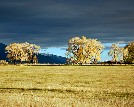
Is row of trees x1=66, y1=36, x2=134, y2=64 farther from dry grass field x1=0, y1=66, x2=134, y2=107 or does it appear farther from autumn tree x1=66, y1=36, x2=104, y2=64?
dry grass field x1=0, y1=66, x2=134, y2=107

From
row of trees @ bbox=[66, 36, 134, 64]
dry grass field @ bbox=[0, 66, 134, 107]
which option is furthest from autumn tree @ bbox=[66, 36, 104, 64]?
dry grass field @ bbox=[0, 66, 134, 107]

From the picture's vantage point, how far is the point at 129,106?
65.3 ft

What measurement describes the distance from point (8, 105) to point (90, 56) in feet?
541

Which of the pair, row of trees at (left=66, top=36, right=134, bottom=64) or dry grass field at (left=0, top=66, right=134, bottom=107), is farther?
row of trees at (left=66, top=36, right=134, bottom=64)

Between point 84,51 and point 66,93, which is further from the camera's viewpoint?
point 84,51

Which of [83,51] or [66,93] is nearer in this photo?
[66,93]

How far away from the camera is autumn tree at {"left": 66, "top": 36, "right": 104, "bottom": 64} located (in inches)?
7087

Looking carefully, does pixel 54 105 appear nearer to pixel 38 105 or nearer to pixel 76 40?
pixel 38 105

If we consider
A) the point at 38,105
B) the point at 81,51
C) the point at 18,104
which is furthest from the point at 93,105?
the point at 81,51

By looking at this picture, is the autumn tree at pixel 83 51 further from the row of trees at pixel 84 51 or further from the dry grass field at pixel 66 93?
the dry grass field at pixel 66 93

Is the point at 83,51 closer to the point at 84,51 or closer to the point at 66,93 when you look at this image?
the point at 84,51

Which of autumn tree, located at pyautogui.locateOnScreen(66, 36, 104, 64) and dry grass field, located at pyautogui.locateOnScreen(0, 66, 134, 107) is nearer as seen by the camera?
dry grass field, located at pyautogui.locateOnScreen(0, 66, 134, 107)

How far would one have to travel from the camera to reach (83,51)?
7101 inches

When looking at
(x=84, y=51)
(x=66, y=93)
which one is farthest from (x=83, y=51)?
(x=66, y=93)
